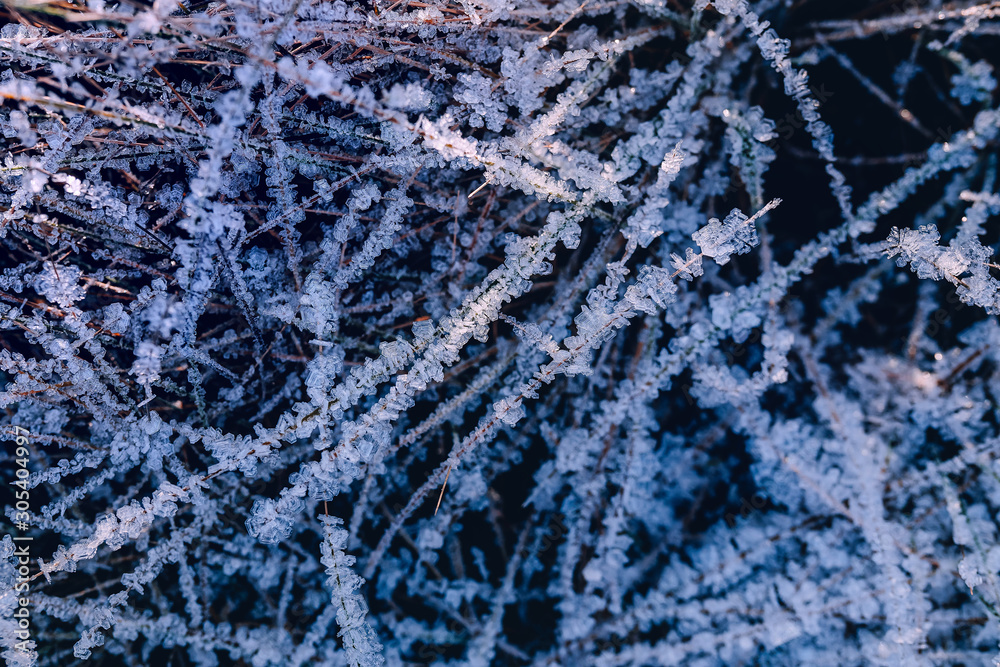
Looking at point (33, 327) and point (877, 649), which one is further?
point (877, 649)

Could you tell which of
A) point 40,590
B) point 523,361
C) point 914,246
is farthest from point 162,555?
point 914,246

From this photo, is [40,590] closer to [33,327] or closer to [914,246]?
[33,327]

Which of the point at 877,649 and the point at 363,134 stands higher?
the point at 363,134

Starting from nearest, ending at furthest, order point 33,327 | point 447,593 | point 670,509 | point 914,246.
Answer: point 914,246 < point 33,327 < point 447,593 < point 670,509

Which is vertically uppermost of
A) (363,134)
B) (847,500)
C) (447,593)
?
(363,134)

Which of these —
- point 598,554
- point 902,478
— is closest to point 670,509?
point 598,554

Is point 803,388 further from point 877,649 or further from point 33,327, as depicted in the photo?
point 33,327

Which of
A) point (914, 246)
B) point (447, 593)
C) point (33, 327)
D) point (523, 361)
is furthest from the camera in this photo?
point (447, 593)
